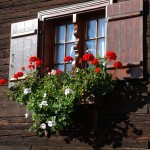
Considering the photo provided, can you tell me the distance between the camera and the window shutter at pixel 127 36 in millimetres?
6406

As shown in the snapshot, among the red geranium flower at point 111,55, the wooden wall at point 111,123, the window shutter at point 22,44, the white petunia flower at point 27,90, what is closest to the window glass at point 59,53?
the window shutter at point 22,44

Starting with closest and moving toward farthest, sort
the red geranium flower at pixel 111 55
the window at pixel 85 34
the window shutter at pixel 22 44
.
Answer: the red geranium flower at pixel 111 55
the window at pixel 85 34
the window shutter at pixel 22 44

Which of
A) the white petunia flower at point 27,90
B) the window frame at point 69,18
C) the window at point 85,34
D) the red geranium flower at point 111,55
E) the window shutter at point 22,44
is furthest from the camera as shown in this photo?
the window shutter at point 22,44

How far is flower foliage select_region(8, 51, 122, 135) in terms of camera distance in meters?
6.34

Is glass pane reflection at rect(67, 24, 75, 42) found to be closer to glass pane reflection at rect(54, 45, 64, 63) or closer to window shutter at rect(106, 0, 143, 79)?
glass pane reflection at rect(54, 45, 64, 63)

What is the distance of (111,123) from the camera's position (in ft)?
21.5

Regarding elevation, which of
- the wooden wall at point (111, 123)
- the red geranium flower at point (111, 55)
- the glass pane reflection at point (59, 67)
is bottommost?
the wooden wall at point (111, 123)

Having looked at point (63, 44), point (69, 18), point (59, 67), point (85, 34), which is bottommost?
point (59, 67)

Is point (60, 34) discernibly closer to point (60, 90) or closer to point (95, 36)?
point (95, 36)

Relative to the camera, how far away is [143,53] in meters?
6.42

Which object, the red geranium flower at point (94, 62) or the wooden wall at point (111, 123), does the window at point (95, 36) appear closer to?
the wooden wall at point (111, 123)

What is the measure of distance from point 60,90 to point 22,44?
1.32 metres

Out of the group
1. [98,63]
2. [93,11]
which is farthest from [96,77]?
[93,11]

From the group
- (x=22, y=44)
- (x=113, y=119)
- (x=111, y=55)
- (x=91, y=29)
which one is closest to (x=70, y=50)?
(x=91, y=29)
